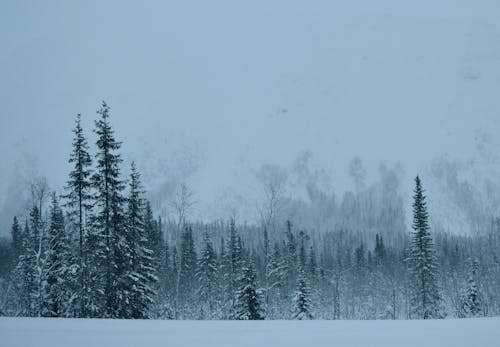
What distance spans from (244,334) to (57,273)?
25671mm

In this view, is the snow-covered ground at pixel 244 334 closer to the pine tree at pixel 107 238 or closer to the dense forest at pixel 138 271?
the pine tree at pixel 107 238

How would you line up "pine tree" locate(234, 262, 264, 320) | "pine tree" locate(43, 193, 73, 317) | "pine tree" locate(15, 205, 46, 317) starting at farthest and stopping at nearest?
"pine tree" locate(234, 262, 264, 320) → "pine tree" locate(43, 193, 73, 317) → "pine tree" locate(15, 205, 46, 317)

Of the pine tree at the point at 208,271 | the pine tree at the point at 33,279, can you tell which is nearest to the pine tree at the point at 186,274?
the pine tree at the point at 208,271

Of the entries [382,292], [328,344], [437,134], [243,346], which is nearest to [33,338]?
[243,346]

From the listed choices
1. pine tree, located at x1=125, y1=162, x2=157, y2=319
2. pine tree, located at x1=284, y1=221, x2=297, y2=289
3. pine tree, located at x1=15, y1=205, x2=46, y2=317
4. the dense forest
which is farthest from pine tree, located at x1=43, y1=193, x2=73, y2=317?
pine tree, located at x1=284, y1=221, x2=297, y2=289

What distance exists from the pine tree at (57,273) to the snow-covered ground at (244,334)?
20.1m

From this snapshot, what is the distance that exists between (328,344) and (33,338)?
6.94 metres

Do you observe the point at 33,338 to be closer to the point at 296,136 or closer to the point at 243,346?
the point at 243,346

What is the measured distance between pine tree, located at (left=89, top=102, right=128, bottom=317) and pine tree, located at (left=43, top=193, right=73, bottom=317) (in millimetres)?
4546

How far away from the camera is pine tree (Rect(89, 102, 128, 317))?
28.7 metres

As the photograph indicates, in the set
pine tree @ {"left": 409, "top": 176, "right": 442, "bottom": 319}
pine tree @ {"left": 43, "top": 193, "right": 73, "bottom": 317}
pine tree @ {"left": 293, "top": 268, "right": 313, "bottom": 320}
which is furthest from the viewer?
pine tree @ {"left": 409, "top": 176, "right": 442, "bottom": 319}

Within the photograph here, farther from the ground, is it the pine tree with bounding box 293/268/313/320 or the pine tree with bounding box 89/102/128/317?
the pine tree with bounding box 89/102/128/317

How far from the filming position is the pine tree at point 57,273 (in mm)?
33469

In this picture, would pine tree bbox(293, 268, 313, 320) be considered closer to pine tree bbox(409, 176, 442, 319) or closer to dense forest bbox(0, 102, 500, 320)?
dense forest bbox(0, 102, 500, 320)
